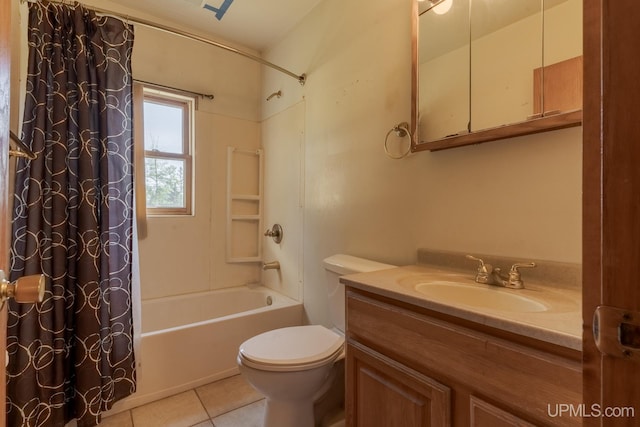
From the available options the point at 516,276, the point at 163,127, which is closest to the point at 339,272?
the point at 516,276

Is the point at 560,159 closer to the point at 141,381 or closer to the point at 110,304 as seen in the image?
the point at 110,304

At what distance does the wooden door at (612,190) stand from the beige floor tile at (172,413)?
1795 mm

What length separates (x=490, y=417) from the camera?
68cm

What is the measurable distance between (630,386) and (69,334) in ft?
6.63

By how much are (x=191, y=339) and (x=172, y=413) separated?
14.9 inches

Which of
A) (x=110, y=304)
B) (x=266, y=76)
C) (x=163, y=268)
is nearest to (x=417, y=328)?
(x=110, y=304)

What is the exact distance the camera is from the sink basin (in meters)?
0.86

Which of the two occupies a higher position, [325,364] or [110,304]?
[110,304]

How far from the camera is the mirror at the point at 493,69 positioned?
0.95m

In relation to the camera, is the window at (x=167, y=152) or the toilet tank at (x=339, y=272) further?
the window at (x=167, y=152)

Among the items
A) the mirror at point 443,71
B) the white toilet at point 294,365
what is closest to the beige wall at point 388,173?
the mirror at point 443,71

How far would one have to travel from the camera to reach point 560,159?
97 cm

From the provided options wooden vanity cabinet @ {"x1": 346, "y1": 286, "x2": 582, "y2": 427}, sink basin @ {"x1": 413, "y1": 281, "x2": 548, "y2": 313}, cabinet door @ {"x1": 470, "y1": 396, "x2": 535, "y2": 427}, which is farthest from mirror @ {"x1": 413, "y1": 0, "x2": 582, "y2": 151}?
cabinet door @ {"x1": 470, "y1": 396, "x2": 535, "y2": 427}

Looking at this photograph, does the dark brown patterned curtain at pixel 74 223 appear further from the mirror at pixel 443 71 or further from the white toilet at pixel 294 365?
the mirror at pixel 443 71
